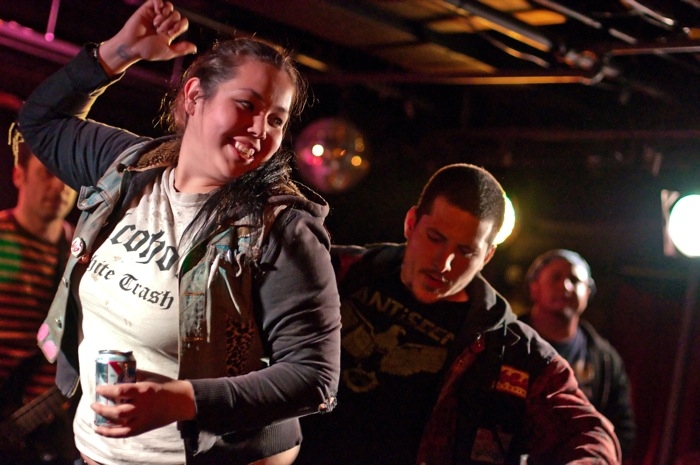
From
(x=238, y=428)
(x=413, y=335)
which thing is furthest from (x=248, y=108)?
(x=413, y=335)

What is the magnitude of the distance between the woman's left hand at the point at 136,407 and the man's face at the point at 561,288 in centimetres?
401

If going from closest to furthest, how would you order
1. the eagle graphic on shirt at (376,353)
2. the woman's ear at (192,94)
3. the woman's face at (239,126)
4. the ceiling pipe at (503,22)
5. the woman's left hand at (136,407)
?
the woman's left hand at (136,407)
the woman's face at (239,126)
the woman's ear at (192,94)
the eagle graphic on shirt at (376,353)
the ceiling pipe at (503,22)

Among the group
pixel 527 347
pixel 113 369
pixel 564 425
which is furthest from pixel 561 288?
pixel 113 369

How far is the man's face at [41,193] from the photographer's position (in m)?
4.04

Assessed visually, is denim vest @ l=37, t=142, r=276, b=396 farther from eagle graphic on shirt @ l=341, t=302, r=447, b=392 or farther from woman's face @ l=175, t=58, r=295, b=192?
eagle graphic on shirt @ l=341, t=302, r=447, b=392

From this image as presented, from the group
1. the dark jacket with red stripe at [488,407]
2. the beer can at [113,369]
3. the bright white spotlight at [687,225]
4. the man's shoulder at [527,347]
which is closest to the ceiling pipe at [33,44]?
the dark jacket with red stripe at [488,407]

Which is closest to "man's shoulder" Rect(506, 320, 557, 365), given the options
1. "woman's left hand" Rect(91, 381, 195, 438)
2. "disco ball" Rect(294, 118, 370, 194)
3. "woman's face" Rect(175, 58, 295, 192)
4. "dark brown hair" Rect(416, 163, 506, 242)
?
"dark brown hair" Rect(416, 163, 506, 242)

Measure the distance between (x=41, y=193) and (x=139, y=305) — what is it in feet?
8.78

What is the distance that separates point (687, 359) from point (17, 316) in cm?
418

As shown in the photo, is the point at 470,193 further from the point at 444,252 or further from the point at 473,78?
the point at 473,78

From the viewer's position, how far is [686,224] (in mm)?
5555

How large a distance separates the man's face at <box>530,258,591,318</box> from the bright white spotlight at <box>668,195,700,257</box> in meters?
0.76

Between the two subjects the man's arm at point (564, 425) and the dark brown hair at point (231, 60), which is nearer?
the dark brown hair at point (231, 60)

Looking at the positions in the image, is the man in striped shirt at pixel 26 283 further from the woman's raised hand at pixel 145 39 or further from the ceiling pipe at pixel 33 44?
the woman's raised hand at pixel 145 39
